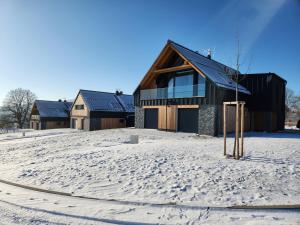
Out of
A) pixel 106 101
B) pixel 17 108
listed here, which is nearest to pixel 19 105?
pixel 17 108

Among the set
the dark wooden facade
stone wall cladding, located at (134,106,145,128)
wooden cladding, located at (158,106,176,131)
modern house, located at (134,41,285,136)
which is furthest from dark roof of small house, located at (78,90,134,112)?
the dark wooden facade

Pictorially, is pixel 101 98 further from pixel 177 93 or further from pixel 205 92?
pixel 205 92

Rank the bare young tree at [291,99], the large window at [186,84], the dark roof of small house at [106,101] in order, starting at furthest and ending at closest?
1. the bare young tree at [291,99]
2. the dark roof of small house at [106,101]
3. the large window at [186,84]

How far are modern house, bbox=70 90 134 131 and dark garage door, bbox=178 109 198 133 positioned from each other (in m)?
14.5

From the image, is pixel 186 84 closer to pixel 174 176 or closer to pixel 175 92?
pixel 175 92

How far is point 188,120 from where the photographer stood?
17.6 meters

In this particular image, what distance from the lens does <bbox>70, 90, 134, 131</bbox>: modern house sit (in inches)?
1142

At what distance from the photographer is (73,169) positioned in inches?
283

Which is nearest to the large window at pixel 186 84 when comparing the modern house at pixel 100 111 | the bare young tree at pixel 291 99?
the modern house at pixel 100 111

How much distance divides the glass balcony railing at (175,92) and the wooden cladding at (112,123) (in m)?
10.2

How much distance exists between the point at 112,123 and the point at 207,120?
17.5 m

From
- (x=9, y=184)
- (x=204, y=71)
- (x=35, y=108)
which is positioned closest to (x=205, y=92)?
(x=204, y=71)

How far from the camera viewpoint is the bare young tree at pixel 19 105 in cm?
5092

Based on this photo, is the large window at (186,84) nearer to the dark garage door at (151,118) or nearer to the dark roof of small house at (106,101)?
the dark garage door at (151,118)
